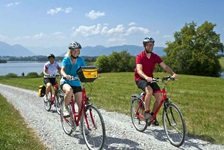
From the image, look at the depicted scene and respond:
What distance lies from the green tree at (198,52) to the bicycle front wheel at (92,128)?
56.2m

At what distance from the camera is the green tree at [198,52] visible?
60.0 meters

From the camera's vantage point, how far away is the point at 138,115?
7.82 metres

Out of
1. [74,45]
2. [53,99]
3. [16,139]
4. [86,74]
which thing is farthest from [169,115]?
[53,99]

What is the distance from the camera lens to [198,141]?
6520 millimetres

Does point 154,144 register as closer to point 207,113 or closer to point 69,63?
point 69,63

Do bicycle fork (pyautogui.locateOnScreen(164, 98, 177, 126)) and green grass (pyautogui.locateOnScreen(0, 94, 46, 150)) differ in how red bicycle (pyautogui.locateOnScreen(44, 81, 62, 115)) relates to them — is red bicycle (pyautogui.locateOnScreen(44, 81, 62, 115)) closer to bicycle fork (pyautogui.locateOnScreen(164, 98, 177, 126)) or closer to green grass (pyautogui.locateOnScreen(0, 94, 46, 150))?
green grass (pyautogui.locateOnScreen(0, 94, 46, 150))

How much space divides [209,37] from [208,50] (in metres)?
3.27

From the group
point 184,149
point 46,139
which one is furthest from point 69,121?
point 184,149

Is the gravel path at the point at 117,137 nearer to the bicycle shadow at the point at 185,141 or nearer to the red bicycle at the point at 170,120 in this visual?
the bicycle shadow at the point at 185,141

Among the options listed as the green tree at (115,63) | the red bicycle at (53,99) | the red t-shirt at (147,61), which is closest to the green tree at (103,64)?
the green tree at (115,63)

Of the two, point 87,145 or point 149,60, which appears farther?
point 149,60

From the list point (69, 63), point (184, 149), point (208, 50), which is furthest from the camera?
point (208, 50)

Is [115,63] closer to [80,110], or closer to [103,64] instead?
[103,64]

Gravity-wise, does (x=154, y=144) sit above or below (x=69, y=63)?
below
